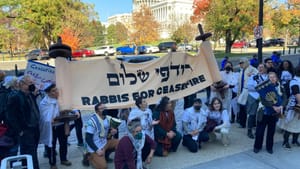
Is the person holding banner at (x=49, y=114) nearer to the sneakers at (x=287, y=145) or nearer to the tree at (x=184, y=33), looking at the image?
the sneakers at (x=287, y=145)

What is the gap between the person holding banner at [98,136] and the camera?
4961mm

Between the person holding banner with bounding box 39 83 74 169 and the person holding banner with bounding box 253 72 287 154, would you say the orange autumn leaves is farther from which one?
the person holding banner with bounding box 39 83 74 169

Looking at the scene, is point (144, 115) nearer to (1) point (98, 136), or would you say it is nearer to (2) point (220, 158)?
(1) point (98, 136)

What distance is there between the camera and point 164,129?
5.72m

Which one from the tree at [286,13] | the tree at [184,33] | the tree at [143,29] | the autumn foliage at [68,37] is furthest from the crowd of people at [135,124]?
the tree at [184,33]

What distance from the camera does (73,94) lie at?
5.31 meters

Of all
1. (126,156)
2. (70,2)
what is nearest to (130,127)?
(126,156)

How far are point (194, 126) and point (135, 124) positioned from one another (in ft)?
5.93

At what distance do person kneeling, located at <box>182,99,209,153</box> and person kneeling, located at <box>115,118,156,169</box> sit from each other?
4.10ft

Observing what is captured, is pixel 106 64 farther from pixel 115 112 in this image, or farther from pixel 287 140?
pixel 287 140

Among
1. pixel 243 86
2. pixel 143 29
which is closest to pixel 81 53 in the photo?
pixel 143 29

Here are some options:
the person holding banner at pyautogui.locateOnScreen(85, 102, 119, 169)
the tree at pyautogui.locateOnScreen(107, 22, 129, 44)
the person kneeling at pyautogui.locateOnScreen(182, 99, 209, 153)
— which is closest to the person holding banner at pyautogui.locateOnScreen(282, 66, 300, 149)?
the person kneeling at pyautogui.locateOnScreen(182, 99, 209, 153)

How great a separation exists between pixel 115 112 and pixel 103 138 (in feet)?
5.02

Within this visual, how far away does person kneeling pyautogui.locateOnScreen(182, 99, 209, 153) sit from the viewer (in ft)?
19.3
